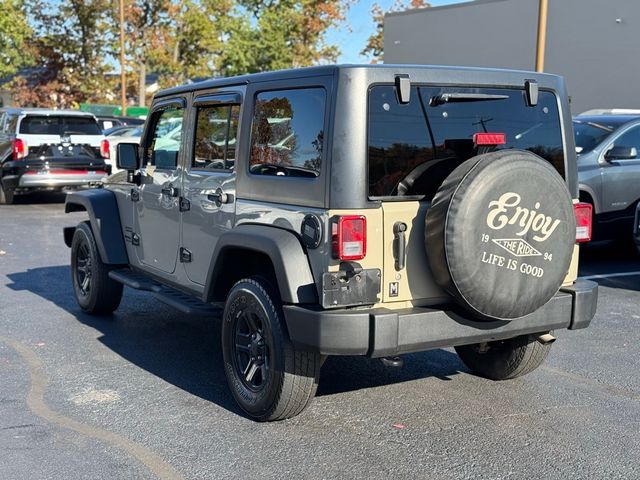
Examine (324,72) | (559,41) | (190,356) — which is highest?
(559,41)

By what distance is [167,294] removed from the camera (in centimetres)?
580

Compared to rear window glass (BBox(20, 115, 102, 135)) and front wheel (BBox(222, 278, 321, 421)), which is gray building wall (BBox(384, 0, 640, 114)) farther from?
front wheel (BBox(222, 278, 321, 421))

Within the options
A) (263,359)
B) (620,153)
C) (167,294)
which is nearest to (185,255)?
(167,294)

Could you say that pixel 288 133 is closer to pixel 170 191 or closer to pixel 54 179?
pixel 170 191

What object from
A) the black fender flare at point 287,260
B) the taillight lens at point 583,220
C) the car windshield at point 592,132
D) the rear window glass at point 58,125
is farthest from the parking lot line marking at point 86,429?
the rear window glass at point 58,125

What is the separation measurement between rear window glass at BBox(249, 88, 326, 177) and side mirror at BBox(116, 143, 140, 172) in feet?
5.89

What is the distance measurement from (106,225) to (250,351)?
2573 mm

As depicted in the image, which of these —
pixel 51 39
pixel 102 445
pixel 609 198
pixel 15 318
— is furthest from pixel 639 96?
pixel 51 39

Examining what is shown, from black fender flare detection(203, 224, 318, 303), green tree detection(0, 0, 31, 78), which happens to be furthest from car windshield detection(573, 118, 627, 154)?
green tree detection(0, 0, 31, 78)

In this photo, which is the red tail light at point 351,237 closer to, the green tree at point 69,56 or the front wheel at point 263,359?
the front wheel at point 263,359

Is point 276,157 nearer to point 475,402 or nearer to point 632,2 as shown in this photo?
point 475,402

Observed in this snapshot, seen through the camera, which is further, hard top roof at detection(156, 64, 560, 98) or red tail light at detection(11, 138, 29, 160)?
red tail light at detection(11, 138, 29, 160)

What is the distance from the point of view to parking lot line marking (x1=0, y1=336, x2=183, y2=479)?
4059 millimetres

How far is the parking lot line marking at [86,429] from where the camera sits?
4.06m
